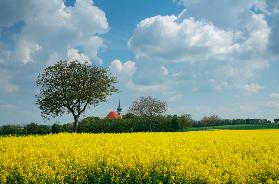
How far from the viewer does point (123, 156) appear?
51.3 ft

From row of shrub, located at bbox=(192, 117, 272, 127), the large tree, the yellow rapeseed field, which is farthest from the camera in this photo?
row of shrub, located at bbox=(192, 117, 272, 127)

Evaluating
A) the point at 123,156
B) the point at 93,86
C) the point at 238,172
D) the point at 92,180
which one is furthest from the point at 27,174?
the point at 93,86

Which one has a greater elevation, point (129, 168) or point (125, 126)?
point (125, 126)

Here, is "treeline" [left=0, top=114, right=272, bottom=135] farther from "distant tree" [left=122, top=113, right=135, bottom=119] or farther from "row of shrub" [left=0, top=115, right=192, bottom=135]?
"distant tree" [left=122, top=113, right=135, bottom=119]

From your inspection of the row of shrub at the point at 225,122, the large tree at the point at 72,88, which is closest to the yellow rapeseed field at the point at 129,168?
the large tree at the point at 72,88

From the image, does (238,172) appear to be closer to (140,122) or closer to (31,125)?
(140,122)

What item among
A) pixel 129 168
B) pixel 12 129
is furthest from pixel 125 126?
pixel 129 168

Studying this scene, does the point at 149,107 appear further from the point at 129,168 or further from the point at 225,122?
the point at 129,168

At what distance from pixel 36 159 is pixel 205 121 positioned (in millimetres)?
104755

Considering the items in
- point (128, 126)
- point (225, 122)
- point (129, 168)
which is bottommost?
point (129, 168)

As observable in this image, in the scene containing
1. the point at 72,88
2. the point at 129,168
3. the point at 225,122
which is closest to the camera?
the point at 129,168

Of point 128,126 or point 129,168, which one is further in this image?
point 128,126

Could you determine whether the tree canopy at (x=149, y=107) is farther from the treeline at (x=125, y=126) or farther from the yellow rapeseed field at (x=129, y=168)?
the yellow rapeseed field at (x=129, y=168)

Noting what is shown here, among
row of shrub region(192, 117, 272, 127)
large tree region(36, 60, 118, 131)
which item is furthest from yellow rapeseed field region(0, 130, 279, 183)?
row of shrub region(192, 117, 272, 127)
